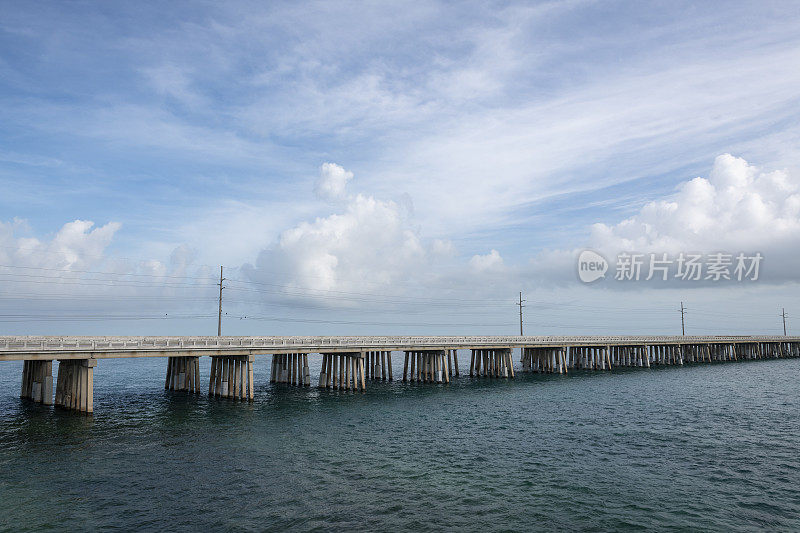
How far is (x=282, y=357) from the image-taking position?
6028cm

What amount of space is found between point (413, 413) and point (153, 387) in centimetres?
3408

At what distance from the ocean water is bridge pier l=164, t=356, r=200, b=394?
534cm

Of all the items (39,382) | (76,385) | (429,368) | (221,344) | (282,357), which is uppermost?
(221,344)

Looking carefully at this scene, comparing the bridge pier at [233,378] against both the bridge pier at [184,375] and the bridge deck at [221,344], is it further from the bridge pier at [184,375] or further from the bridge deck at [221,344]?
the bridge pier at [184,375]

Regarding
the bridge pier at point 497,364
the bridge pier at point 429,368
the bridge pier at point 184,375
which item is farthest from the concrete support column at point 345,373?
the bridge pier at point 497,364

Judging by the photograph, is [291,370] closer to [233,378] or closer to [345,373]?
[345,373]

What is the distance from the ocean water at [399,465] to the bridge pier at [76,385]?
135 cm

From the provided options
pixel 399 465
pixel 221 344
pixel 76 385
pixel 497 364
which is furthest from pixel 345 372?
pixel 399 465

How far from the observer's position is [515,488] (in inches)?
852

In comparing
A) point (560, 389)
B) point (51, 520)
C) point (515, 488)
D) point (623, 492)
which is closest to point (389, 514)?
point (515, 488)

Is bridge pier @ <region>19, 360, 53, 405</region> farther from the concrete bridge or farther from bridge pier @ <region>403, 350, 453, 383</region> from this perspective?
bridge pier @ <region>403, 350, 453, 383</region>

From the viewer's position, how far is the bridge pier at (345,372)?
175ft

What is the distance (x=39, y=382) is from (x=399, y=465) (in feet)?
111

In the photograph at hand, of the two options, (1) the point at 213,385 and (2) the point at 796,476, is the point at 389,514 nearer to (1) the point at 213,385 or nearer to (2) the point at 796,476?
(2) the point at 796,476
